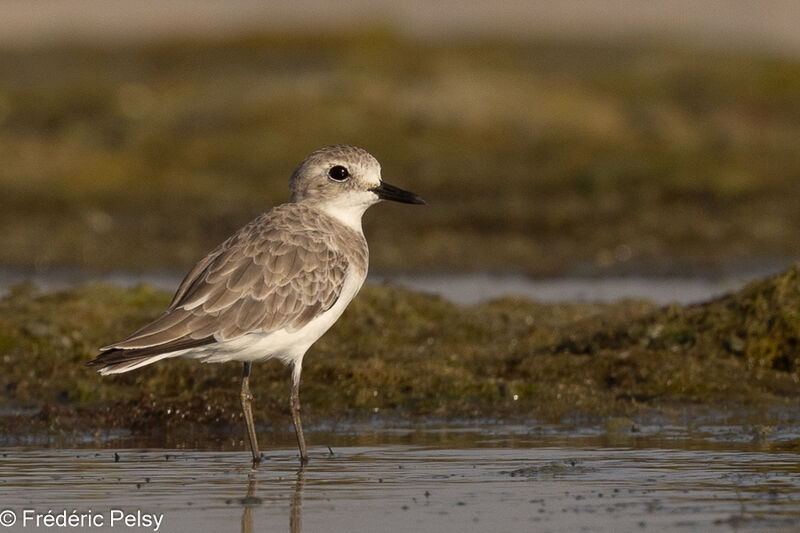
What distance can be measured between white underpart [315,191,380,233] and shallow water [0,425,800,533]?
1.73 metres

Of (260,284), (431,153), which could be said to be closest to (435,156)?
(431,153)

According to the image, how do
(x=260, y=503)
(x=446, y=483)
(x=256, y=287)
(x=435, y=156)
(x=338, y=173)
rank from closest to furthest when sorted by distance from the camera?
1. (x=260, y=503)
2. (x=446, y=483)
3. (x=256, y=287)
4. (x=338, y=173)
5. (x=435, y=156)

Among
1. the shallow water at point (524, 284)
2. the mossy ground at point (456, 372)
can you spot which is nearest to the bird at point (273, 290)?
the mossy ground at point (456, 372)

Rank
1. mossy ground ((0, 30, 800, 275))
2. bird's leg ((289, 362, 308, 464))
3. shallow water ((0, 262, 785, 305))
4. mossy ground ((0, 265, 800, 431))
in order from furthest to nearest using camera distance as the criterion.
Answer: mossy ground ((0, 30, 800, 275)) < shallow water ((0, 262, 785, 305)) < mossy ground ((0, 265, 800, 431)) < bird's leg ((289, 362, 308, 464))

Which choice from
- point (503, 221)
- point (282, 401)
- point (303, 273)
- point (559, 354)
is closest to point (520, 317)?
point (559, 354)

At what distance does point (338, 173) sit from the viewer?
41.5 feet

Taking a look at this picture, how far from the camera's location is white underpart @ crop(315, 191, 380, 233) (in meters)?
12.6

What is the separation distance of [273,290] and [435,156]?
814 inches

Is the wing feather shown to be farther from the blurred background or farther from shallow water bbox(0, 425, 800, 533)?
the blurred background

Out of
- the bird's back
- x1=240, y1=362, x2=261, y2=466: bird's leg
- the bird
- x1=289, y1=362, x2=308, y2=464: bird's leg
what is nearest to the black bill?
the bird

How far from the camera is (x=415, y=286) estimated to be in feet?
76.5

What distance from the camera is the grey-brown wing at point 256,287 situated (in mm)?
11297

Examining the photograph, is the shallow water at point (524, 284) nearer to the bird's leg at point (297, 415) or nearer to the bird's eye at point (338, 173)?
the bird's eye at point (338, 173)

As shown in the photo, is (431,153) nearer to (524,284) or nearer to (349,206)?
(524,284)
